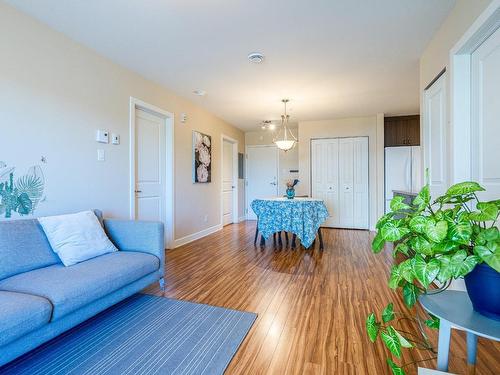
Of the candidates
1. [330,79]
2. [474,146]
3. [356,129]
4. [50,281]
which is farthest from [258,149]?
[50,281]

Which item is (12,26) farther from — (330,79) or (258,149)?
(258,149)

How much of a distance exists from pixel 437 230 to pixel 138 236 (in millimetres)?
2213

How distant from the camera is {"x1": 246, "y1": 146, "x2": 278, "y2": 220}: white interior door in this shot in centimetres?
674

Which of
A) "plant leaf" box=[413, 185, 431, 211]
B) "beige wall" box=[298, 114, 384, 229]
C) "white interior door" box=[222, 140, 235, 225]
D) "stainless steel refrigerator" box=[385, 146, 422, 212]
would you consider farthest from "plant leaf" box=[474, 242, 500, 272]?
"white interior door" box=[222, 140, 235, 225]

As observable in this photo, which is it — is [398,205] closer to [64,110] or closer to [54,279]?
[54,279]

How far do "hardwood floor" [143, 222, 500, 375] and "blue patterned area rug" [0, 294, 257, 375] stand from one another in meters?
0.14

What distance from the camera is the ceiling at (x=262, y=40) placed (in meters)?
2.04

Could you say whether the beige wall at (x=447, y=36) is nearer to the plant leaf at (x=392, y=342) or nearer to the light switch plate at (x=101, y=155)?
the plant leaf at (x=392, y=342)

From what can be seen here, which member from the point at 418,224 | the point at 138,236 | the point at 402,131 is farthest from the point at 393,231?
the point at 402,131

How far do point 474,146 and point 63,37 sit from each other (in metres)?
3.57

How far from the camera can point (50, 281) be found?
1.60 m

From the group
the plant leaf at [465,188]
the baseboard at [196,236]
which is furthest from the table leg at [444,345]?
the baseboard at [196,236]

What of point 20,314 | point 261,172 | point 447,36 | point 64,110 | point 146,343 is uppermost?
point 447,36

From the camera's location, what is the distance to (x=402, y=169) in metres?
5.16
